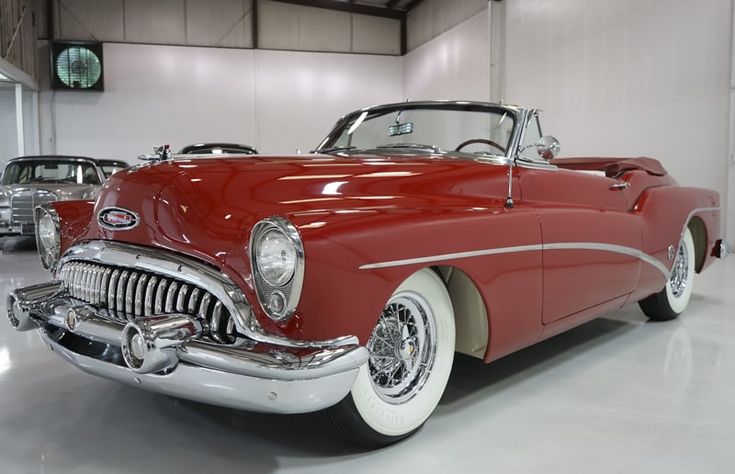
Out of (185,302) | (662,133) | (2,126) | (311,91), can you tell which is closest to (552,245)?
(185,302)

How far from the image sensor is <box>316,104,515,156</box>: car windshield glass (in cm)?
307

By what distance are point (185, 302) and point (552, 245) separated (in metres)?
1.57

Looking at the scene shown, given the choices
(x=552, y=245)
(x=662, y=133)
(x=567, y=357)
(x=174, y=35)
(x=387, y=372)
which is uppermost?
(x=174, y=35)

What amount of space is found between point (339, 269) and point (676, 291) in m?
3.24

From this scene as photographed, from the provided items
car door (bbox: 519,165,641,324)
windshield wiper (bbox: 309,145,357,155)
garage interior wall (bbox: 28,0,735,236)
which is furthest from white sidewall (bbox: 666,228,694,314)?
garage interior wall (bbox: 28,0,735,236)

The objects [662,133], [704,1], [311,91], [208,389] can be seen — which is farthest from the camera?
[311,91]

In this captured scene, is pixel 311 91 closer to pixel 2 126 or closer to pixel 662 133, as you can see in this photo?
pixel 2 126

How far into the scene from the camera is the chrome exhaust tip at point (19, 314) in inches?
93.0

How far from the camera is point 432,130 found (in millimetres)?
3186

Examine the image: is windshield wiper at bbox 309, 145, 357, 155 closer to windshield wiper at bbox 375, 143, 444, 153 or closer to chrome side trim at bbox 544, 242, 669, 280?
windshield wiper at bbox 375, 143, 444, 153

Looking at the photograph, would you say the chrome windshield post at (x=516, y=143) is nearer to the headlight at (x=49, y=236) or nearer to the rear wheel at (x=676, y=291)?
the rear wheel at (x=676, y=291)

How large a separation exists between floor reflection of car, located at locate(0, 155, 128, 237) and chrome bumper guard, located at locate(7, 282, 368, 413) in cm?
620

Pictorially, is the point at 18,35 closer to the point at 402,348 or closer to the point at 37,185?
the point at 37,185

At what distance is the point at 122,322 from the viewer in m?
1.97
